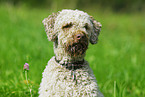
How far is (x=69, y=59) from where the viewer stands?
3.02 m

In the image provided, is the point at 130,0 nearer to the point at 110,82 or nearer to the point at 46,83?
the point at 110,82

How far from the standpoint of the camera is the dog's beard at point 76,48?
2.83 m

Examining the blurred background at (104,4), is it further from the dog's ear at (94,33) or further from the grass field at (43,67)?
the dog's ear at (94,33)

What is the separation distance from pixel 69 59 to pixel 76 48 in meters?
0.24

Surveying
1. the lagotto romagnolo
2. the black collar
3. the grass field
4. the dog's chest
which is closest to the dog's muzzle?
the lagotto romagnolo

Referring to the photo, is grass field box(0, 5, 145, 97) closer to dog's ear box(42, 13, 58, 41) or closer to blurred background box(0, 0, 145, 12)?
dog's ear box(42, 13, 58, 41)

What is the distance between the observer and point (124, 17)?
2189 centimetres

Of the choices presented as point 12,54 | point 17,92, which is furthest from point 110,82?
point 12,54

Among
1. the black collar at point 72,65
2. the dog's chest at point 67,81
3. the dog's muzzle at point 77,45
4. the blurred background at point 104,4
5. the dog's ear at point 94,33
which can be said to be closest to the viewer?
the dog's muzzle at point 77,45

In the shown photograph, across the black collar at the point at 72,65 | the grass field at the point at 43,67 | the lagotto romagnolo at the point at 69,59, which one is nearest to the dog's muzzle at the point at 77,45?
the lagotto romagnolo at the point at 69,59

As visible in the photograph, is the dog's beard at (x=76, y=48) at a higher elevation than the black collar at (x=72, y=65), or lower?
higher

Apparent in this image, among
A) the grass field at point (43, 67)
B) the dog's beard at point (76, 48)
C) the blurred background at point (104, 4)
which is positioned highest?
the blurred background at point (104, 4)

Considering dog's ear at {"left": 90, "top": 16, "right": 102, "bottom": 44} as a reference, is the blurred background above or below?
above

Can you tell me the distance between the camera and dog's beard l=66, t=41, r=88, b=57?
2835 mm
